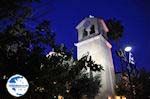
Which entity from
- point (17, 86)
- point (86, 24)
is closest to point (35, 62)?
point (17, 86)

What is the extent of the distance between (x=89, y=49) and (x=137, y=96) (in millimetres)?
9766

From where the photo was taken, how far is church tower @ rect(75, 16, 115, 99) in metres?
34.0

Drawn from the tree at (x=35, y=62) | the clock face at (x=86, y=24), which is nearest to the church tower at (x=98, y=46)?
the clock face at (x=86, y=24)

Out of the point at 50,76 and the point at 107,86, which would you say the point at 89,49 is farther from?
the point at 50,76

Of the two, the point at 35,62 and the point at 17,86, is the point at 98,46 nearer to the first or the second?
the point at 35,62

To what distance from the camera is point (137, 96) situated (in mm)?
30250

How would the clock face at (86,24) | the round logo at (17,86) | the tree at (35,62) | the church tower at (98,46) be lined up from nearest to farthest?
the round logo at (17,86), the tree at (35,62), the church tower at (98,46), the clock face at (86,24)

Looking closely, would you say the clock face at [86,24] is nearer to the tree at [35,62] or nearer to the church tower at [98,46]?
the church tower at [98,46]

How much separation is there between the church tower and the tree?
22465mm

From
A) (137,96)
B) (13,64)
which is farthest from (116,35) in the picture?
(13,64)

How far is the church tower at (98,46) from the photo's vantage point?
34.0 metres

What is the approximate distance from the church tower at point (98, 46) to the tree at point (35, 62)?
22465 millimetres

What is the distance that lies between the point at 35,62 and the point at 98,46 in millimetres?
26154

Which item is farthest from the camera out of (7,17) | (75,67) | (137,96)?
(137,96)
